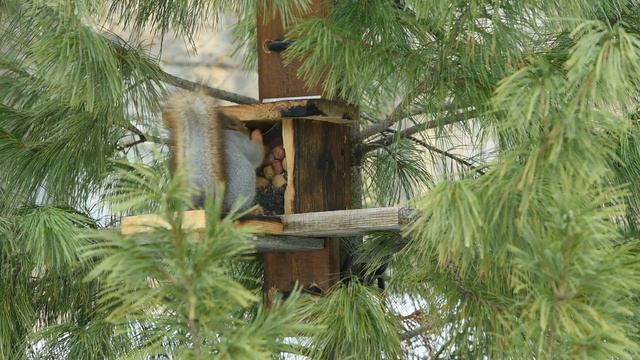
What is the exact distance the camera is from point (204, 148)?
190 cm

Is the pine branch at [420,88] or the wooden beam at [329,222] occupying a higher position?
the pine branch at [420,88]

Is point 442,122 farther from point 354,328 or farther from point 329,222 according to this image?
point 354,328

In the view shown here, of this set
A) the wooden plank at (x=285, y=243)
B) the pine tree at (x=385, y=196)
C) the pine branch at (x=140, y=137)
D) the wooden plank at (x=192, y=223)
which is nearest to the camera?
the pine tree at (x=385, y=196)

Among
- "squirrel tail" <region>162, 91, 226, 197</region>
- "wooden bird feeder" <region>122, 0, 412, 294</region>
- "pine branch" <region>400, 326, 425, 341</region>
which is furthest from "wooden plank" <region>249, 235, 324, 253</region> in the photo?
"pine branch" <region>400, 326, 425, 341</region>

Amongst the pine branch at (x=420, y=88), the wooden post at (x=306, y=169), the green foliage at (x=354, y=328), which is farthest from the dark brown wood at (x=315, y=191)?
the green foliage at (x=354, y=328)

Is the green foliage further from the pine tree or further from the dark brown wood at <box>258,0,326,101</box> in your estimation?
the dark brown wood at <box>258,0,326,101</box>

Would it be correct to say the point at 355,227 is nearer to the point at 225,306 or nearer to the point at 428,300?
the point at 428,300

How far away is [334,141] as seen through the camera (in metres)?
2.21

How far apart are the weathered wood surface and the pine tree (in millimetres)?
37

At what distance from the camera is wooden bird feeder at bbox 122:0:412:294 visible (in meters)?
1.99

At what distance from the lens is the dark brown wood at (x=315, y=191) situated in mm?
2117

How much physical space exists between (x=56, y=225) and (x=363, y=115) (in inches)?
36.7

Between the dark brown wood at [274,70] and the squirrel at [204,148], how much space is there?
0.66 ft

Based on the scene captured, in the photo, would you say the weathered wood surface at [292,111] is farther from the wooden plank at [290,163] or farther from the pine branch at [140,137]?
the pine branch at [140,137]
